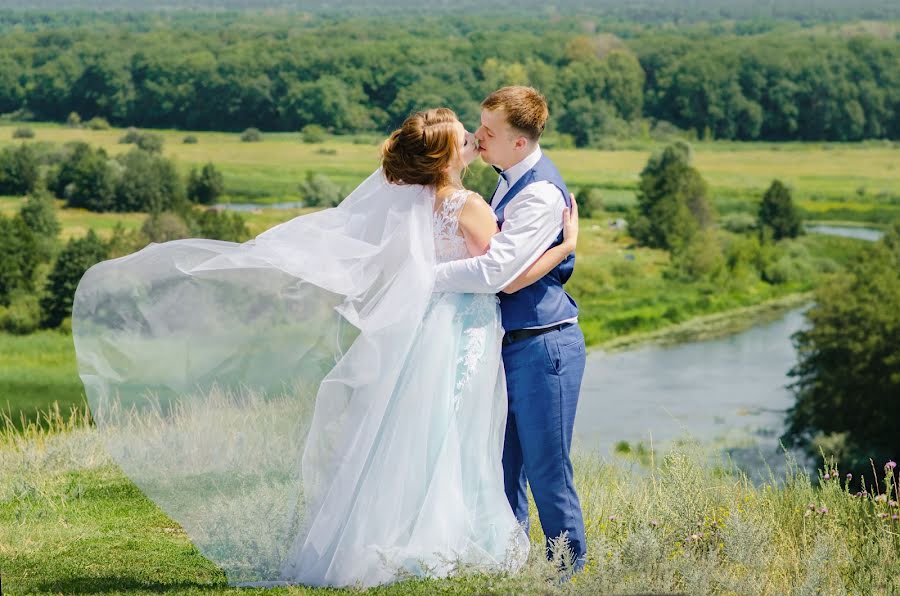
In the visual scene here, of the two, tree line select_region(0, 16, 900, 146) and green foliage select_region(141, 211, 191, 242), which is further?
tree line select_region(0, 16, 900, 146)

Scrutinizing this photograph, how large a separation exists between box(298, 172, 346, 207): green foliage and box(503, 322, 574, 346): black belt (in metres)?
69.0

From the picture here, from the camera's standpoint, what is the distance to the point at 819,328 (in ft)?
119

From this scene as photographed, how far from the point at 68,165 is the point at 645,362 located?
4066 centimetres

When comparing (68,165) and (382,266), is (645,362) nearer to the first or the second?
(68,165)

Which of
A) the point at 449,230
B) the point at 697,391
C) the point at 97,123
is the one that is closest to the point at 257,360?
the point at 449,230

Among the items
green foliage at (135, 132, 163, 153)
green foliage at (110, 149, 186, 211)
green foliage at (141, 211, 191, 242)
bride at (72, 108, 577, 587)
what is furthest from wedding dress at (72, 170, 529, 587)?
green foliage at (135, 132, 163, 153)

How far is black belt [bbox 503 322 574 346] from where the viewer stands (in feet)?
12.1

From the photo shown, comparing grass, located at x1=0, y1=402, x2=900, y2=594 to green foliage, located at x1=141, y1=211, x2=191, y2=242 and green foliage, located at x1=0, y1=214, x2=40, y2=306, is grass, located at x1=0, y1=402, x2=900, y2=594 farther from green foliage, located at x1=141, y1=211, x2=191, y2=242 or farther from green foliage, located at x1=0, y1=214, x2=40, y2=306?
green foliage, located at x1=141, y1=211, x2=191, y2=242

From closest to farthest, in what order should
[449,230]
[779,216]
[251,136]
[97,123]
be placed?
[449,230] < [97,123] < [779,216] < [251,136]

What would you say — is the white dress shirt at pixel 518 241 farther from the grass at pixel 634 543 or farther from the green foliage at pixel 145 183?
the green foliage at pixel 145 183

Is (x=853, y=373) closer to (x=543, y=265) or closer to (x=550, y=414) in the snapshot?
(x=550, y=414)

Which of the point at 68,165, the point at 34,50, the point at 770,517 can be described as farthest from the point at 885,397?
the point at 34,50

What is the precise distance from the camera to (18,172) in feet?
228

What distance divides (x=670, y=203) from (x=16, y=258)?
148 feet
